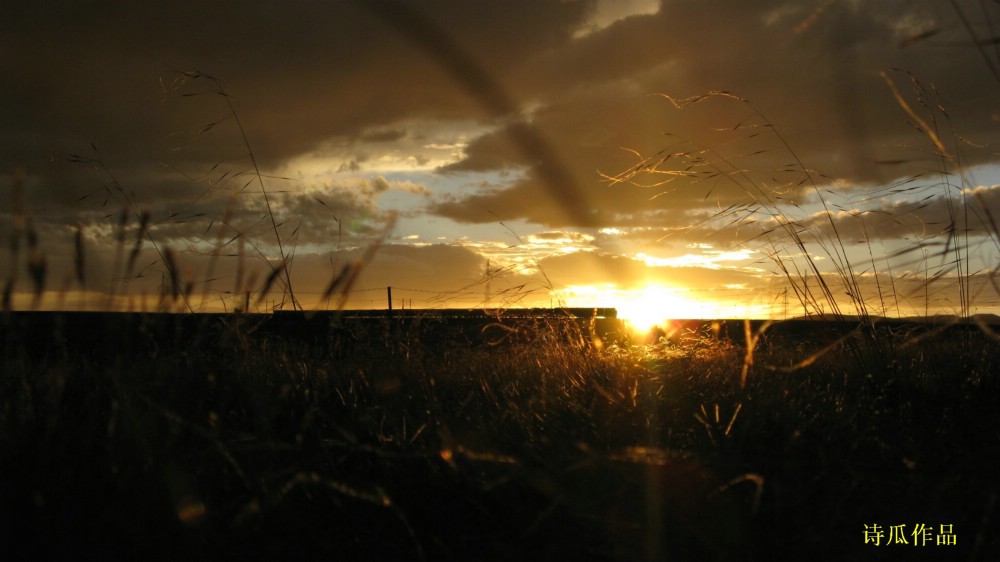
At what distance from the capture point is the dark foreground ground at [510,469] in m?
1.61

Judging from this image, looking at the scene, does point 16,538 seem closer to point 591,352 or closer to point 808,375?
point 591,352

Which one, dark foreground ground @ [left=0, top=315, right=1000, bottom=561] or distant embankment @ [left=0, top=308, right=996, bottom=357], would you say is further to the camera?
distant embankment @ [left=0, top=308, right=996, bottom=357]

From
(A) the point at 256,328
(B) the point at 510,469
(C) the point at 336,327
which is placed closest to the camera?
(B) the point at 510,469

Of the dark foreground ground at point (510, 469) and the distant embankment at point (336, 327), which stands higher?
the distant embankment at point (336, 327)

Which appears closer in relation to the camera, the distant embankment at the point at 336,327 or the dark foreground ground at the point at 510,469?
the dark foreground ground at the point at 510,469

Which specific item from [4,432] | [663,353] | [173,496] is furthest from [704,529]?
[663,353]

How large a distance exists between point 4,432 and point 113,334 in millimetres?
459

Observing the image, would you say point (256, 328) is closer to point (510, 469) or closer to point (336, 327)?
point (510, 469)

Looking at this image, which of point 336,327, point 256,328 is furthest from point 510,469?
point 336,327

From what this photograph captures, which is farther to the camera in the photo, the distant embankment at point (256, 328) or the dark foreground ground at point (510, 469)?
the distant embankment at point (256, 328)

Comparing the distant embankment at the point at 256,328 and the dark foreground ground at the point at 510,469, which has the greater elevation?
the distant embankment at the point at 256,328

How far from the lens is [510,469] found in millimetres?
1975

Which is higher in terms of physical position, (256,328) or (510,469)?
(256,328)

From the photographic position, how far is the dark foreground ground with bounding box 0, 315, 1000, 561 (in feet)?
5.28
